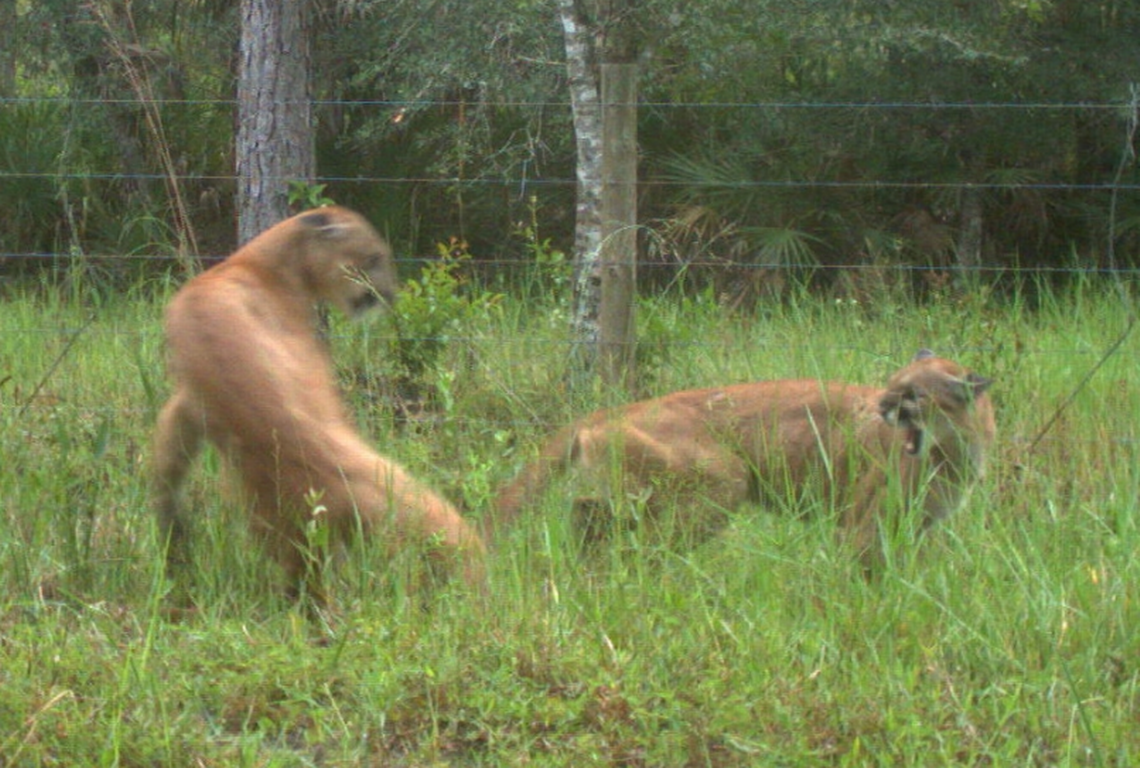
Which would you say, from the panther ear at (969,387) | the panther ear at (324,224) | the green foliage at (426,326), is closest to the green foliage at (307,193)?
the green foliage at (426,326)

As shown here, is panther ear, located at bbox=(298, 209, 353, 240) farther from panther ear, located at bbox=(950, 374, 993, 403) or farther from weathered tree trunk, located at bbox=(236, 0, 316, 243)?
panther ear, located at bbox=(950, 374, 993, 403)

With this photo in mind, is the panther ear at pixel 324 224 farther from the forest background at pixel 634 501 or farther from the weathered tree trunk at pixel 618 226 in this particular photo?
the weathered tree trunk at pixel 618 226

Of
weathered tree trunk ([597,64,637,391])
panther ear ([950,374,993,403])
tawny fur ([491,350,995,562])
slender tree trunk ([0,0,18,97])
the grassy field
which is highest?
→ slender tree trunk ([0,0,18,97])

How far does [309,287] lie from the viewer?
600cm

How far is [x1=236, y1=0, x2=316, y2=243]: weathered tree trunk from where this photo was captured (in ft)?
26.1

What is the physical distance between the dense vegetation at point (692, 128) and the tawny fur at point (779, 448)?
16.9ft

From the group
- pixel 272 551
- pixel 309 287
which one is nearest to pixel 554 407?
pixel 309 287

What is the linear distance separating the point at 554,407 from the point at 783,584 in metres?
2.55

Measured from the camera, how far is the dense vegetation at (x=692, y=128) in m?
12.2

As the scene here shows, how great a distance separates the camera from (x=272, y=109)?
7.97 meters

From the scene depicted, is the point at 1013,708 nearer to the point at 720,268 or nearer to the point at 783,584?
the point at 783,584

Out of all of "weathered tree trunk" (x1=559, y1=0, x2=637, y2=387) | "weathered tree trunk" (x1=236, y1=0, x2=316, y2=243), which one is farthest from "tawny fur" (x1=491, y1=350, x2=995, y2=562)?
"weathered tree trunk" (x1=236, y1=0, x2=316, y2=243)

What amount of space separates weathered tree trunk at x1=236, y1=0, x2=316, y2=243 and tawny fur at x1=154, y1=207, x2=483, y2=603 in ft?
8.21

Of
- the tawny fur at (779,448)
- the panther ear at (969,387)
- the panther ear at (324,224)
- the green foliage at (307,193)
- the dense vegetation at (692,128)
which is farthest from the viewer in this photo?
the dense vegetation at (692,128)
